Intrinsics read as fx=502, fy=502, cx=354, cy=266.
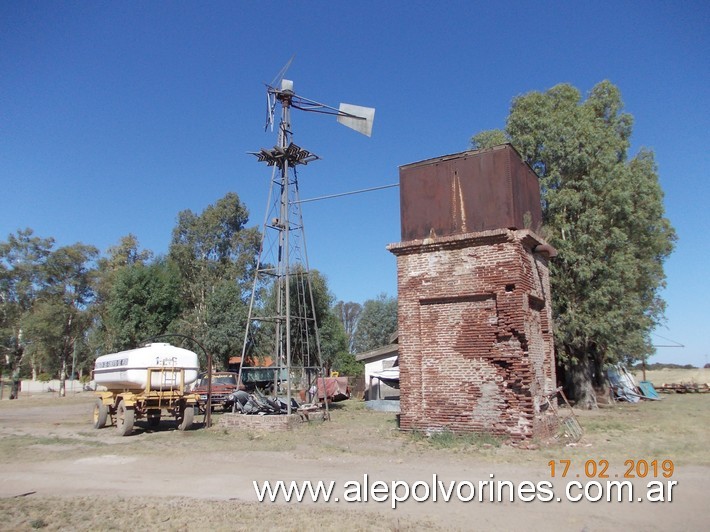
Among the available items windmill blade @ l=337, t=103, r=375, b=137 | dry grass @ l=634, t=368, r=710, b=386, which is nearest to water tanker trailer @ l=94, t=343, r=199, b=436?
windmill blade @ l=337, t=103, r=375, b=137

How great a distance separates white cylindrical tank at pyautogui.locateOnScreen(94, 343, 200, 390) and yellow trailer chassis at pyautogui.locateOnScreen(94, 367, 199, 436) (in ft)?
0.14

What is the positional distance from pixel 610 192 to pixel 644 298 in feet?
26.2

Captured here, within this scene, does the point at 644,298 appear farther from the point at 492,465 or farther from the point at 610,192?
the point at 492,465

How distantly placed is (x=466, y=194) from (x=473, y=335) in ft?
13.0

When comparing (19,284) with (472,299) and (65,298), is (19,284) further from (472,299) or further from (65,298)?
(472,299)

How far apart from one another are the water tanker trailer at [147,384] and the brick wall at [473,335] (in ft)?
26.5

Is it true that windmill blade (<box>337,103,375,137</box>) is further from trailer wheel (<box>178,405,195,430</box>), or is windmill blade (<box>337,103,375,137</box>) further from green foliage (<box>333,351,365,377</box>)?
green foliage (<box>333,351,365,377</box>)

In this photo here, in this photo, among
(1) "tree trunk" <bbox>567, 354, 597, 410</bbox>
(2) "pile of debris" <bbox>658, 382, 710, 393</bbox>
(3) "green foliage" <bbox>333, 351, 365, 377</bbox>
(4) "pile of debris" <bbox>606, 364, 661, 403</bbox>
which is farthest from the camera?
(3) "green foliage" <bbox>333, 351, 365, 377</bbox>

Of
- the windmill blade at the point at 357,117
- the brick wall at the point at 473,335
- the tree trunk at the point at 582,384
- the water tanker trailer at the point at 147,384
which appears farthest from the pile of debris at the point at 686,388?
the water tanker trailer at the point at 147,384

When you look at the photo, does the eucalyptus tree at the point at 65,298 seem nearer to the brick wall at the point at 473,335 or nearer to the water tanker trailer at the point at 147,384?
the water tanker trailer at the point at 147,384

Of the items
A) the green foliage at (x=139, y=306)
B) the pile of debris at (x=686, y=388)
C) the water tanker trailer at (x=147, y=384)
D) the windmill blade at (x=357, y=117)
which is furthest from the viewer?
the pile of debris at (x=686, y=388)

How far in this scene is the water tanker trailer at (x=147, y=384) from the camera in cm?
1662

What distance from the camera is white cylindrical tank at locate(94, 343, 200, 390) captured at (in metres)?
16.7

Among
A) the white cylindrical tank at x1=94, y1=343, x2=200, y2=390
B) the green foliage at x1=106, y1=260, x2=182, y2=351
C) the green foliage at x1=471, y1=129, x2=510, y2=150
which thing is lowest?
the white cylindrical tank at x1=94, y1=343, x2=200, y2=390
